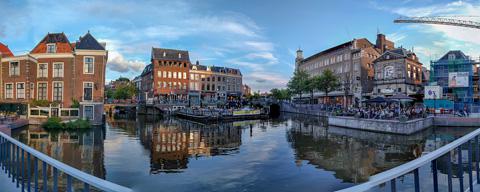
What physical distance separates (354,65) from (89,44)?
173 feet

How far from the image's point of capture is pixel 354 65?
67438 millimetres

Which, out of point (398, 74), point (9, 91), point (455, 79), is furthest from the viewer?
point (398, 74)

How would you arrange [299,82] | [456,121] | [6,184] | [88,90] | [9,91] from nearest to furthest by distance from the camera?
1. [6,184]
2. [456,121]
3. [88,90]
4. [9,91]
5. [299,82]

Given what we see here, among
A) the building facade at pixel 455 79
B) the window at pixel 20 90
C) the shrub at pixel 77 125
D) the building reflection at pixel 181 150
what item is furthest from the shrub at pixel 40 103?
the building facade at pixel 455 79

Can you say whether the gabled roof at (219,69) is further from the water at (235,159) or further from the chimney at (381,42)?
the water at (235,159)

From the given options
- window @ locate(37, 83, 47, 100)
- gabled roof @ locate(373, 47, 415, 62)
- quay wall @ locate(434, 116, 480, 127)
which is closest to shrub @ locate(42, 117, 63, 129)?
window @ locate(37, 83, 47, 100)

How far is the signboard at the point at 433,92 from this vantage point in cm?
4816

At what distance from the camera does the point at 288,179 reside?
1353cm

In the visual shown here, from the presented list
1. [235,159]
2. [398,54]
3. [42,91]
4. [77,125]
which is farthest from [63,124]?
[398,54]

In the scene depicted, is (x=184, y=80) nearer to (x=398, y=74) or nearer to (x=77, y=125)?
(x=77, y=125)

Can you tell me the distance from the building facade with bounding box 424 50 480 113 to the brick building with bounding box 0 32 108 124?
4957cm

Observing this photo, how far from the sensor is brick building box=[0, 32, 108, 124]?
126ft

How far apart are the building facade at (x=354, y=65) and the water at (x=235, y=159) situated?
39.6 m

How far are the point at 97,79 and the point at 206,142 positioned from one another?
70.0 ft
